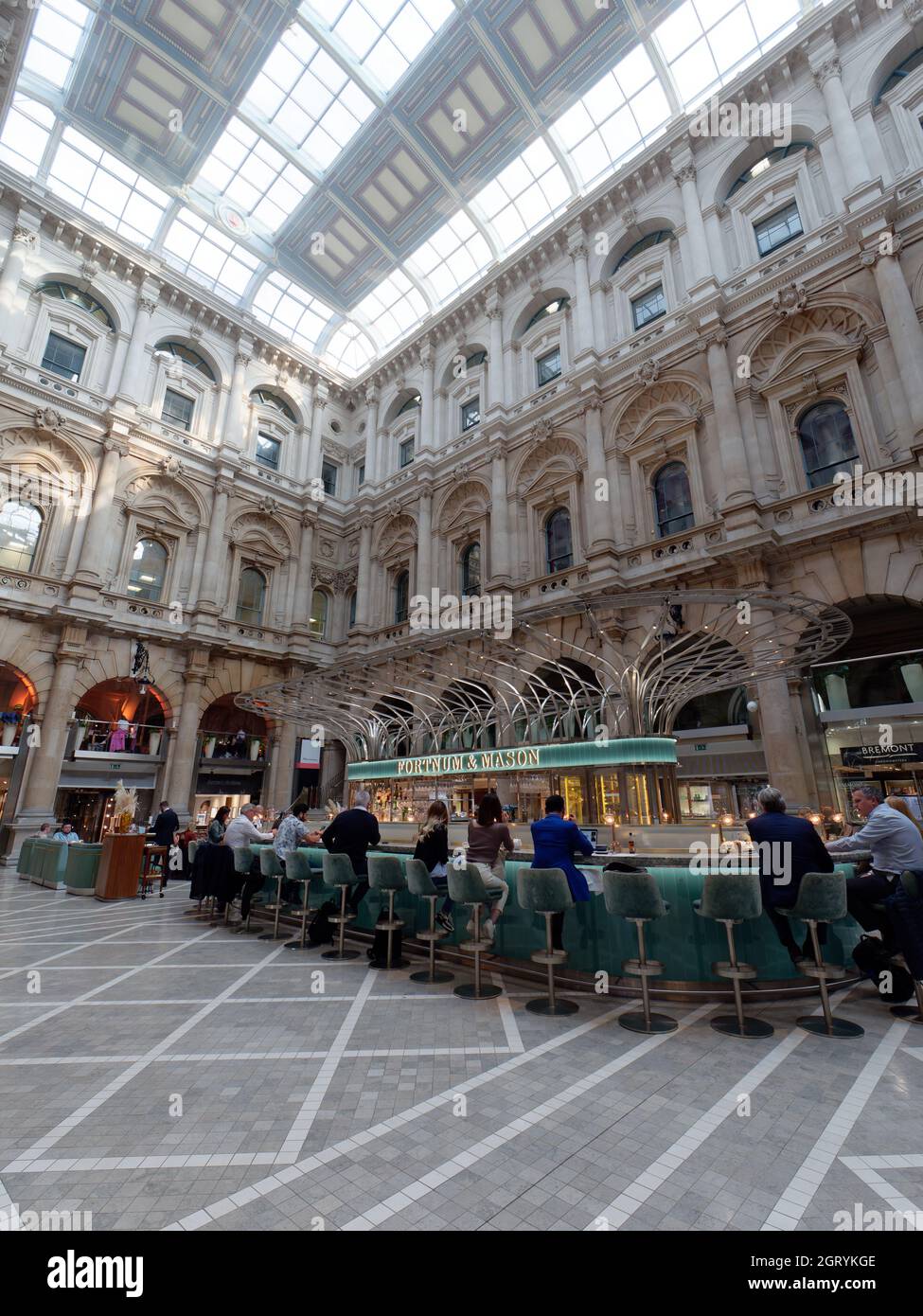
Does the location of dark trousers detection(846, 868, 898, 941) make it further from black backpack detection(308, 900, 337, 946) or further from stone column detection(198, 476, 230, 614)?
stone column detection(198, 476, 230, 614)

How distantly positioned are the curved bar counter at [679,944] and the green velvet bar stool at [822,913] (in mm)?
685

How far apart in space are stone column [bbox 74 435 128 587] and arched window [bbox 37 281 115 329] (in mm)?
5504

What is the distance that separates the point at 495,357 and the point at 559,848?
2190 cm

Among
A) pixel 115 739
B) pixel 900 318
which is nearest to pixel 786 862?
pixel 900 318

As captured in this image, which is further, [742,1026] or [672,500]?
[672,500]

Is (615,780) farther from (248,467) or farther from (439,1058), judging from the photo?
(248,467)

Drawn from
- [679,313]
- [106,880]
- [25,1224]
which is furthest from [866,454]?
[106,880]

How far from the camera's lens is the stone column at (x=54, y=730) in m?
16.8

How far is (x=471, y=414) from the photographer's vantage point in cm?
2397

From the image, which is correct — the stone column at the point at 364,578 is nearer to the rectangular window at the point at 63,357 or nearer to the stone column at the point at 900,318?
the rectangular window at the point at 63,357

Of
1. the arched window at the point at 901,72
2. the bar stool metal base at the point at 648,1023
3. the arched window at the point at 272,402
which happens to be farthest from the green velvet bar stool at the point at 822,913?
the arched window at the point at 272,402

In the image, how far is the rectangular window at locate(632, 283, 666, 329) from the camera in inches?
731

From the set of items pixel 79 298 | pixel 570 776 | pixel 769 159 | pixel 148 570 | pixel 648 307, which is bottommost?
pixel 570 776

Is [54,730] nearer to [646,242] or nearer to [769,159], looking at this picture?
[646,242]
